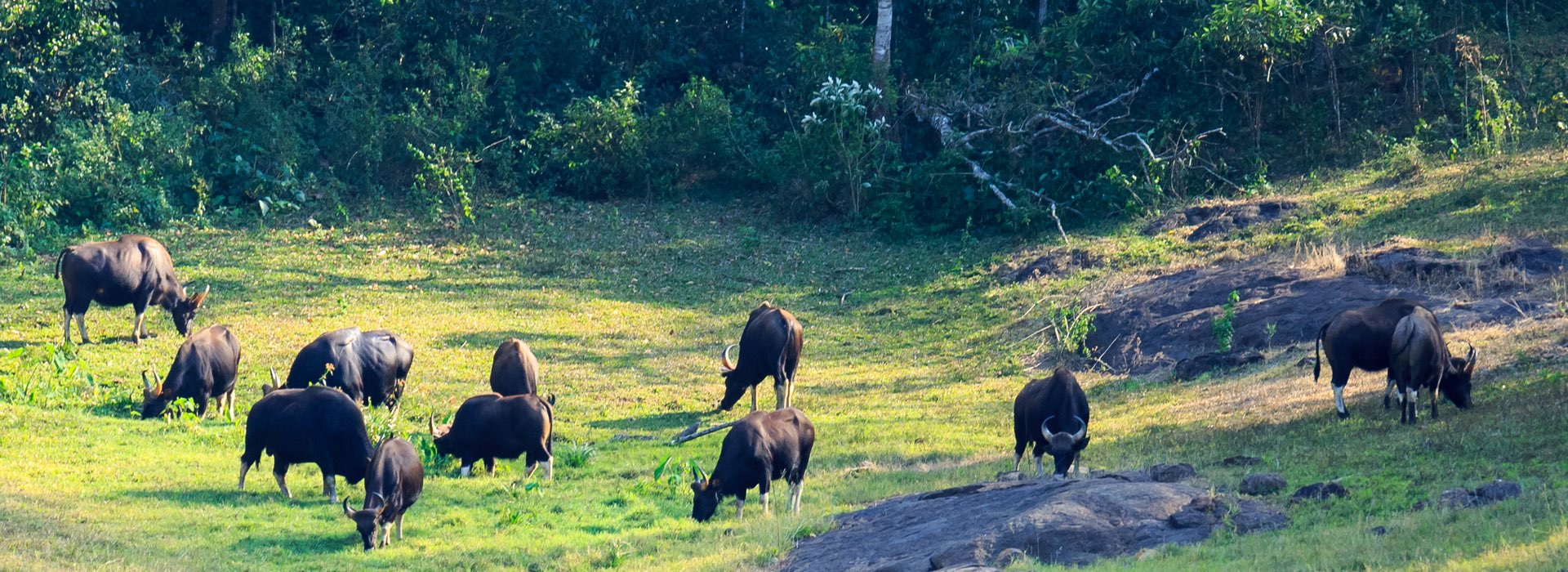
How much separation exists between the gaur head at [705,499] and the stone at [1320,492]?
17.4 ft

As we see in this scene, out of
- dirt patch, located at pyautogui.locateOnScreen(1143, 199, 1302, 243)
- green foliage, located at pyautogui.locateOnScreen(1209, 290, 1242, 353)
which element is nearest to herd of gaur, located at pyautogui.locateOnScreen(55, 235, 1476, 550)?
green foliage, located at pyautogui.locateOnScreen(1209, 290, 1242, 353)

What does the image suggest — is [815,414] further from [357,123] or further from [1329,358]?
[357,123]

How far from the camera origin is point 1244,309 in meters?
21.7

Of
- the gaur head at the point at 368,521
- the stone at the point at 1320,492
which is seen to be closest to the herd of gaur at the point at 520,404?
the gaur head at the point at 368,521

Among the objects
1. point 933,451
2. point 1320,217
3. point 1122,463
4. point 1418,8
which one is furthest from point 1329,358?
point 1418,8

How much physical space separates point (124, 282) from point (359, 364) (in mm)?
5556

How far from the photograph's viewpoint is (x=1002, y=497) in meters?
13.4

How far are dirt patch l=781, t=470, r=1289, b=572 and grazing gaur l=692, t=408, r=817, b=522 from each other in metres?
1.32

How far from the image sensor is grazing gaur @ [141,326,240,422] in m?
18.4

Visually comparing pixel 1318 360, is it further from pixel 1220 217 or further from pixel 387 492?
Answer: pixel 387 492

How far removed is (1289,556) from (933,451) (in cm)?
698

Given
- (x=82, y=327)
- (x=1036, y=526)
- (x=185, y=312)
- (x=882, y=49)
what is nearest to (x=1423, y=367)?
(x=1036, y=526)

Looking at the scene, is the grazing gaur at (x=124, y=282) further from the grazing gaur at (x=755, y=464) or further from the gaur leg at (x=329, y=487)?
the grazing gaur at (x=755, y=464)

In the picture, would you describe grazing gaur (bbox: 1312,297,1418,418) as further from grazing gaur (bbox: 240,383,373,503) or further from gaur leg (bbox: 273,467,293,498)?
gaur leg (bbox: 273,467,293,498)
